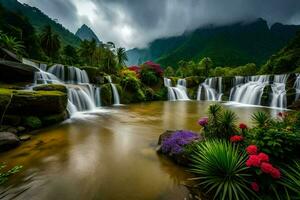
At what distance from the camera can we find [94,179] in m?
3.81

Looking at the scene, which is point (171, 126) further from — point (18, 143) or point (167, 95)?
point (167, 95)

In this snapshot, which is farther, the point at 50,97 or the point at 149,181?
the point at 50,97

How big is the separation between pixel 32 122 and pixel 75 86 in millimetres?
7033

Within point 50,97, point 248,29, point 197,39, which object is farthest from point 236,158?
point 248,29

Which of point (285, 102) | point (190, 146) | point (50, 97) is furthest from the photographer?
point (285, 102)

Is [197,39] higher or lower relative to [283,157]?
higher

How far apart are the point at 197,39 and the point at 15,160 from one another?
164383mm

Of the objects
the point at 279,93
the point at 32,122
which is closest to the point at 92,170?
the point at 32,122

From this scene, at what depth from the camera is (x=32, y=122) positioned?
7.67 metres

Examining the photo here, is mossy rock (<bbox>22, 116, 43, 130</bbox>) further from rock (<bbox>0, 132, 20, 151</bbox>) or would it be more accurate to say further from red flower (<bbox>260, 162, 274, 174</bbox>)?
red flower (<bbox>260, 162, 274, 174</bbox>)

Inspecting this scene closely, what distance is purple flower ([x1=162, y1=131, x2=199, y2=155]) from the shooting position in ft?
15.6

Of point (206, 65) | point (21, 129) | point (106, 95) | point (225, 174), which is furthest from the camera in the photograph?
point (206, 65)

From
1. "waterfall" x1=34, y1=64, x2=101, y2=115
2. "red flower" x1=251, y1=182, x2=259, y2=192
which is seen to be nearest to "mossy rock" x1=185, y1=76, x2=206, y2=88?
"waterfall" x1=34, y1=64, x2=101, y2=115

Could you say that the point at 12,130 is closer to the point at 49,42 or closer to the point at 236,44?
the point at 49,42
